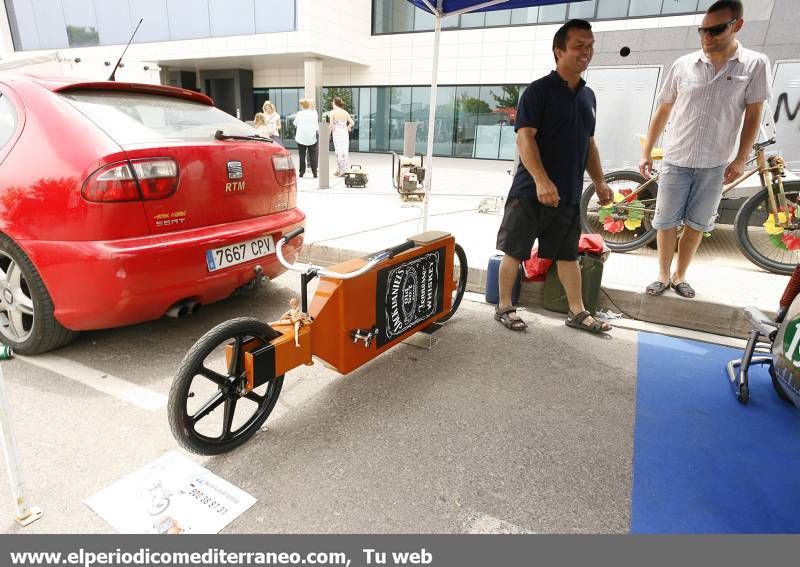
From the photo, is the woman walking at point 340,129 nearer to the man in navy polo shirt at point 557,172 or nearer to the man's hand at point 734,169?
the man in navy polo shirt at point 557,172

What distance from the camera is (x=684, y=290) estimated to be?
3.84 metres

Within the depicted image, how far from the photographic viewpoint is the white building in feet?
64.6

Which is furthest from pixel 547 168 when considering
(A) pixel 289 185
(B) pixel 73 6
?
(B) pixel 73 6

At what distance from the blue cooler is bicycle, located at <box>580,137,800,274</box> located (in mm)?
1936

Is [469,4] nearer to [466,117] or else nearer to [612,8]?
[612,8]

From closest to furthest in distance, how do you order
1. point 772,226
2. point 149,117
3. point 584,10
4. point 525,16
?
point 149,117 < point 772,226 < point 584,10 < point 525,16

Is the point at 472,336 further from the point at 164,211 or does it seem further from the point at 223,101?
the point at 223,101

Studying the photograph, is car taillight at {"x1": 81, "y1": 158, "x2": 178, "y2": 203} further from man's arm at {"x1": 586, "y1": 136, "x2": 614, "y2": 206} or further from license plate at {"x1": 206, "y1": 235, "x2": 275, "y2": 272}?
man's arm at {"x1": 586, "y1": 136, "x2": 614, "y2": 206}

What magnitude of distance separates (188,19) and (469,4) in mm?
22218

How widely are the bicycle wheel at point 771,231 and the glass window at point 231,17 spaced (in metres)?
21.3

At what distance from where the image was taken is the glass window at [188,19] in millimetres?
21734

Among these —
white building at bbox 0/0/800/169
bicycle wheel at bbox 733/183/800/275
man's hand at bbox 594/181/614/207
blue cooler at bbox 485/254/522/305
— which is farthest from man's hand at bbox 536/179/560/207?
white building at bbox 0/0/800/169

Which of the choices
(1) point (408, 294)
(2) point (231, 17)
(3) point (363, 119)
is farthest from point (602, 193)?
(2) point (231, 17)
